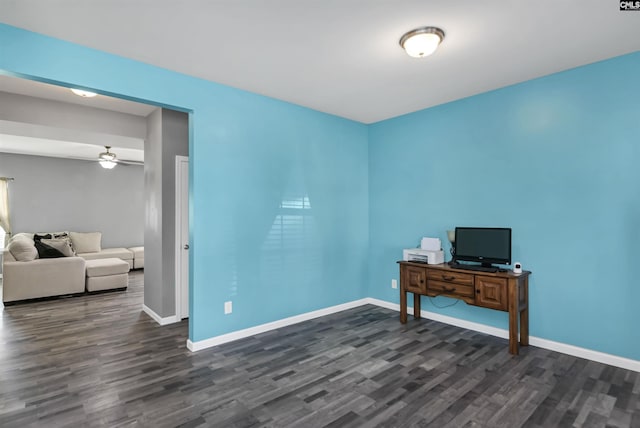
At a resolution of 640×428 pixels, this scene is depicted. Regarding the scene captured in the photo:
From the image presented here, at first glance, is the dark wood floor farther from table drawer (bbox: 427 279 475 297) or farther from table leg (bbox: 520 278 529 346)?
table drawer (bbox: 427 279 475 297)

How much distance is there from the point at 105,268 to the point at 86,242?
91.4 inches

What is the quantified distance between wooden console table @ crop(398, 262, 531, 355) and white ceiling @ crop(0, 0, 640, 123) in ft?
6.49

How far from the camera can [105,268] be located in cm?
587

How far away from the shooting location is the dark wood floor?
7.04 ft

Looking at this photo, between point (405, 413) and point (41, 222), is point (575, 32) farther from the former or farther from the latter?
point (41, 222)

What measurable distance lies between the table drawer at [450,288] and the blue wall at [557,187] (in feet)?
1.56

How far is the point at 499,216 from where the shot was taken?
3.57m

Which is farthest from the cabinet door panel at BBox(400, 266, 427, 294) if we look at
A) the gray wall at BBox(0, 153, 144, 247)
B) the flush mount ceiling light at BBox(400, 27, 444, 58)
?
the gray wall at BBox(0, 153, 144, 247)

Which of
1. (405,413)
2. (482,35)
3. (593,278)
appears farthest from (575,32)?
(405,413)

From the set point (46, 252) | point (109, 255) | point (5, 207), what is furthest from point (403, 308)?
point (5, 207)

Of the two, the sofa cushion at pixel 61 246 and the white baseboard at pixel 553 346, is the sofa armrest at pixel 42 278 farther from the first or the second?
the white baseboard at pixel 553 346

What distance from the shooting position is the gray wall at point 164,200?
13.5 feet

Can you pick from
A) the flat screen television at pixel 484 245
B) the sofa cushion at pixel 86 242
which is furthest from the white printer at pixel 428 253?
the sofa cushion at pixel 86 242

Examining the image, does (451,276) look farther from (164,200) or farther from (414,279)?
(164,200)
